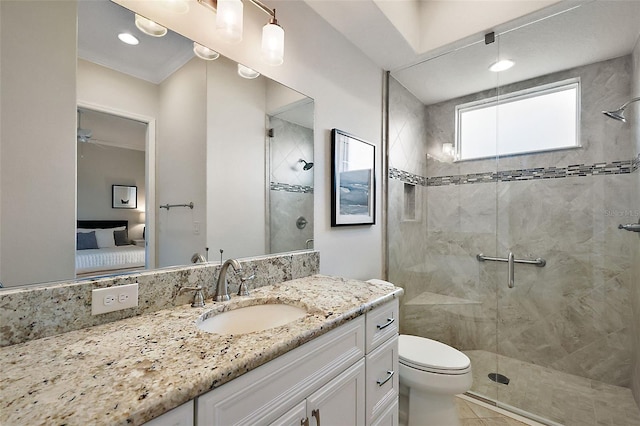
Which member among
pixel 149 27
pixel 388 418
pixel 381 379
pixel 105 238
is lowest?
pixel 388 418

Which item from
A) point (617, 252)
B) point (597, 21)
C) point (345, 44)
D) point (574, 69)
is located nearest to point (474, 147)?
point (574, 69)

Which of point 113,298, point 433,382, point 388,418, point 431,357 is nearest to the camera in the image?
point 113,298

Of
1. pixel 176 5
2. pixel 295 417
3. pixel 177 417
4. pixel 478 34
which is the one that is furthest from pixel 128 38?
pixel 478 34

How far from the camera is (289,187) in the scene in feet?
5.26

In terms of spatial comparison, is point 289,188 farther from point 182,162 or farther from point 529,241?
point 529,241

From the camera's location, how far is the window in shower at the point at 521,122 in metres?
2.09

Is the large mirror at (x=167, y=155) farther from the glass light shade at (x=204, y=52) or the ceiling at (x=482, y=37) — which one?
the ceiling at (x=482, y=37)

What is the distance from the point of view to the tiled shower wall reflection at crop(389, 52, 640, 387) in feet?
6.23

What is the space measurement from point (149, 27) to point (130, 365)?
3.71 ft

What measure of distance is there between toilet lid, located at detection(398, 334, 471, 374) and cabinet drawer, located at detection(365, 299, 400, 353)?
424 mm

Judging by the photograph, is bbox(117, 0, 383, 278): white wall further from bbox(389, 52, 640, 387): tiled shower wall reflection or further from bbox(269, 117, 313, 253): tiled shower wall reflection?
bbox(389, 52, 640, 387): tiled shower wall reflection

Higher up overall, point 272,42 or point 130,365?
point 272,42

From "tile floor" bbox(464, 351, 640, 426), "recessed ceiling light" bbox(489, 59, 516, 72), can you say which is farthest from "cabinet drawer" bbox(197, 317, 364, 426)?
"recessed ceiling light" bbox(489, 59, 516, 72)

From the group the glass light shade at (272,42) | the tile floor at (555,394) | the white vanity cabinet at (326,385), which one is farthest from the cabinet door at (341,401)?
the tile floor at (555,394)
